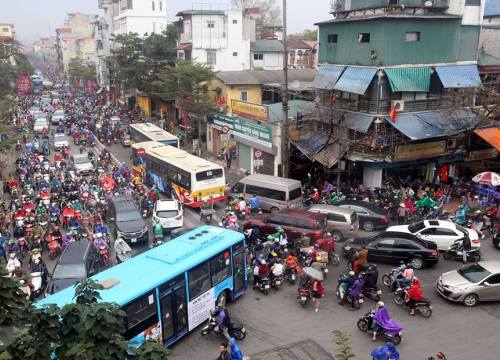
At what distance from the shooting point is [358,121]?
84.0ft

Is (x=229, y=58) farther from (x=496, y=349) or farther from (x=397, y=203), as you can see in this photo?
(x=496, y=349)

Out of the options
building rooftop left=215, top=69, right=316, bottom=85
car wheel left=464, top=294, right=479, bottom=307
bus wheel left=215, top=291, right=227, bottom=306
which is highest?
building rooftop left=215, top=69, right=316, bottom=85

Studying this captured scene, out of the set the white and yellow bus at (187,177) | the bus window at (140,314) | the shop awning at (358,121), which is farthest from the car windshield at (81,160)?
the bus window at (140,314)

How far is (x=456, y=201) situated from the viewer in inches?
1005

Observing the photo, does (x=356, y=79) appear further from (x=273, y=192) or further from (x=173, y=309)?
(x=173, y=309)

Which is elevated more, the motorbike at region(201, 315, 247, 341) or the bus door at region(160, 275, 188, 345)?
the bus door at region(160, 275, 188, 345)

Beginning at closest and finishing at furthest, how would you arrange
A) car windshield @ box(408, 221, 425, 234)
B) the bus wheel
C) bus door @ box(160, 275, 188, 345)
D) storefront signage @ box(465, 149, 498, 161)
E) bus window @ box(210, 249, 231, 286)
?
bus door @ box(160, 275, 188, 345), bus window @ box(210, 249, 231, 286), the bus wheel, car windshield @ box(408, 221, 425, 234), storefront signage @ box(465, 149, 498, 161)

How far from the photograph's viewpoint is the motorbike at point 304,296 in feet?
48.3

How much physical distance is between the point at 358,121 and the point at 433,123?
4.00 metres

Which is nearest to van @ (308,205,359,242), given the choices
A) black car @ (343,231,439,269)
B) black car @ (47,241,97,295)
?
black car @ (343,231,439,269)

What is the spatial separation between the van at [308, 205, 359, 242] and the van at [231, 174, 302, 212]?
10.1 ft

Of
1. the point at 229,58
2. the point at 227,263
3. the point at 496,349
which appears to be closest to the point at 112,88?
the point at 229,58

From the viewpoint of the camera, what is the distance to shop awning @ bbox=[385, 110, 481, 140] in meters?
24.5

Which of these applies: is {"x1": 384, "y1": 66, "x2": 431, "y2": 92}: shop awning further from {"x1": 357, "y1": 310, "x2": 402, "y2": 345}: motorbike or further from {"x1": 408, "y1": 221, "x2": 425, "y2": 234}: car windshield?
{"x1": 357, "y1": 310, "x2": 402, "y2": 345}: motorbike
